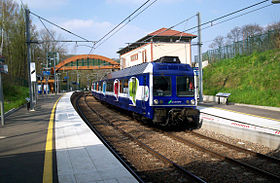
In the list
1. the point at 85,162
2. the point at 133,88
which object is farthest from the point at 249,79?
the point at 85,162

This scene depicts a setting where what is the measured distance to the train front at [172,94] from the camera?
10.6 meters

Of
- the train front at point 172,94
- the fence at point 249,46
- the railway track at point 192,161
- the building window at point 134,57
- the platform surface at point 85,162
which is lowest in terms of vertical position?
the railway track at point 192,161

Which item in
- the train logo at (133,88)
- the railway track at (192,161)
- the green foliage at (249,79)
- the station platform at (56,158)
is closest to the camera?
the station platform at (56,158)

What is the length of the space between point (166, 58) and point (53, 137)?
610cm

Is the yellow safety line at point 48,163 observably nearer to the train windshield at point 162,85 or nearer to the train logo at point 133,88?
the train windshield at point 162,85

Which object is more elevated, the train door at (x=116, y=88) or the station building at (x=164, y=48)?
the station building at (x=164, y=48)

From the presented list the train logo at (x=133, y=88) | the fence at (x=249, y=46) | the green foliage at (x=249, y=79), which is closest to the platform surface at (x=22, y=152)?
the train logo at (x=133, y=88)

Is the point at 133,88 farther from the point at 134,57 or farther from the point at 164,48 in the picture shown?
the point at 134,57

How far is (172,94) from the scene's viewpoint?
35.7 ft

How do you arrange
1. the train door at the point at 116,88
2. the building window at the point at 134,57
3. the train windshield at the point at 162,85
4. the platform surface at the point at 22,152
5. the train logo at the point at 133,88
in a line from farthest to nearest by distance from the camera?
the building window at the point at 134,57 → the train door at the point at 116,88 → the train logo at the point at 133,88 → the train windshield at the point at 162,85 → the platform surface at the point at 22,152

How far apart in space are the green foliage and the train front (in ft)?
22.5

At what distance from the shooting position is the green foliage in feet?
54.4

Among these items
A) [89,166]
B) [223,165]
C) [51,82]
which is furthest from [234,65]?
[51,82]

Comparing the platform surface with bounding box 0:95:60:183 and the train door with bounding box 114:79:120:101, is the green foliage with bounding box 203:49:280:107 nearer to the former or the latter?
the train door with bounding box 114:79:120:101
